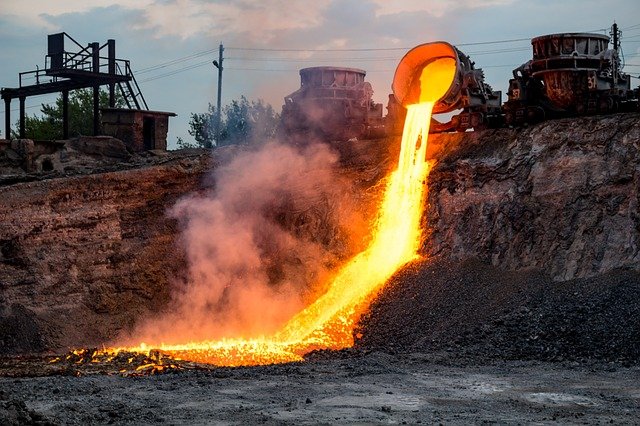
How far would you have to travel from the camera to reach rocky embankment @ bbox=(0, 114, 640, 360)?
63.1 ft

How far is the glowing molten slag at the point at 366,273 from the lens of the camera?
67.1 feet

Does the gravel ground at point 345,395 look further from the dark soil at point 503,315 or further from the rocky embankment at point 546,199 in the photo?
the rocky embankment at point 546,199

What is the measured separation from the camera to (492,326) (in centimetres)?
1916

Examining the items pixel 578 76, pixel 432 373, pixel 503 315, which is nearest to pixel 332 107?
pixel 578 76

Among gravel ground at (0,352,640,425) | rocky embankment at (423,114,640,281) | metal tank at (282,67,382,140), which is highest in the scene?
metal tank at (282,67,382,140)

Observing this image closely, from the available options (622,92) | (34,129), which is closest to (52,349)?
(622,92)

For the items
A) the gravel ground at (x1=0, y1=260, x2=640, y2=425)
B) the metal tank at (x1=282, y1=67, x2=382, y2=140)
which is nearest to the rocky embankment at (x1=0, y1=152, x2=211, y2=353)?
the gravel ground at (x1=0, y1=260, x2=640, y2=425)

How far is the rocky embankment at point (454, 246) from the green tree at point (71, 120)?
29.7m

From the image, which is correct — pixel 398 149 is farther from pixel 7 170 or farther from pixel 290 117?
pixel 7 170

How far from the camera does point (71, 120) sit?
59906 millimetres

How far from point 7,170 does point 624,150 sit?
664 inches

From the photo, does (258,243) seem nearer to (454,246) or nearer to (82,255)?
(82,255)

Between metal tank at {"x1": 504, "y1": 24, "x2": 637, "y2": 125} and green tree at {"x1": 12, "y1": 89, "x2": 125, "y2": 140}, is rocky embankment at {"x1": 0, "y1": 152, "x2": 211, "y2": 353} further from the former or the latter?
green tree at {"x1": 12, "y1": 89, "x2": 125, "y2": 140}

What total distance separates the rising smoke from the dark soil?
2.64 m
